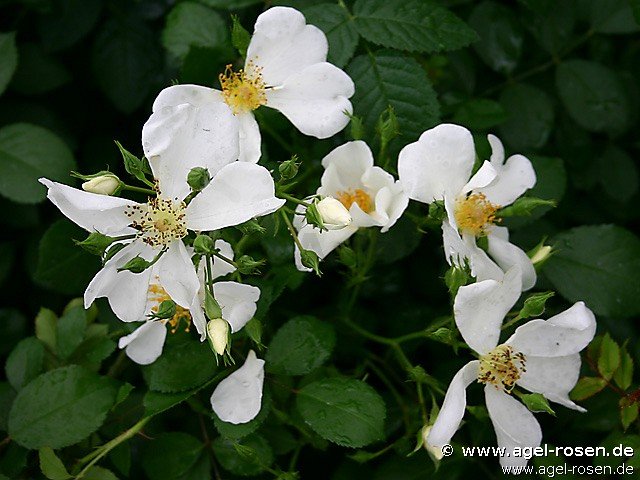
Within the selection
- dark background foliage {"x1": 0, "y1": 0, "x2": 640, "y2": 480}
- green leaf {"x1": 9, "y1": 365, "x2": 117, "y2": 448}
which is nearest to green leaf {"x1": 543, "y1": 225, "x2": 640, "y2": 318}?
dark background foliage {"x1": 0, "y1": 0, "x2": 640, "y2": 480}

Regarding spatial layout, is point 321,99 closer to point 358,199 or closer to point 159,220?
point 358,199

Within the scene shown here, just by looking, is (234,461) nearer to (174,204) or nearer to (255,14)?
(174,204)

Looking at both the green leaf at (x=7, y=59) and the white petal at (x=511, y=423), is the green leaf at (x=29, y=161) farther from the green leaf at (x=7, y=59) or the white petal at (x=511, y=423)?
the white petal at (x=511, y=423)

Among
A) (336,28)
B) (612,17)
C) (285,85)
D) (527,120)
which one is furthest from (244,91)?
(612,17)

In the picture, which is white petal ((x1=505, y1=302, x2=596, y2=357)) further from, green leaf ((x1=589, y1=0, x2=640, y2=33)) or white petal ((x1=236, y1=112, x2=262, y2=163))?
green leaf ((x1=589, y1=0, x2=640, y2=33))

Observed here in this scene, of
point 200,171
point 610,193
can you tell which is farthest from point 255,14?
point 610,193

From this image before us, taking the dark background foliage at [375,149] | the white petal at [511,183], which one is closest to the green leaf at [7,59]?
the dark background foliage at [375,149]
